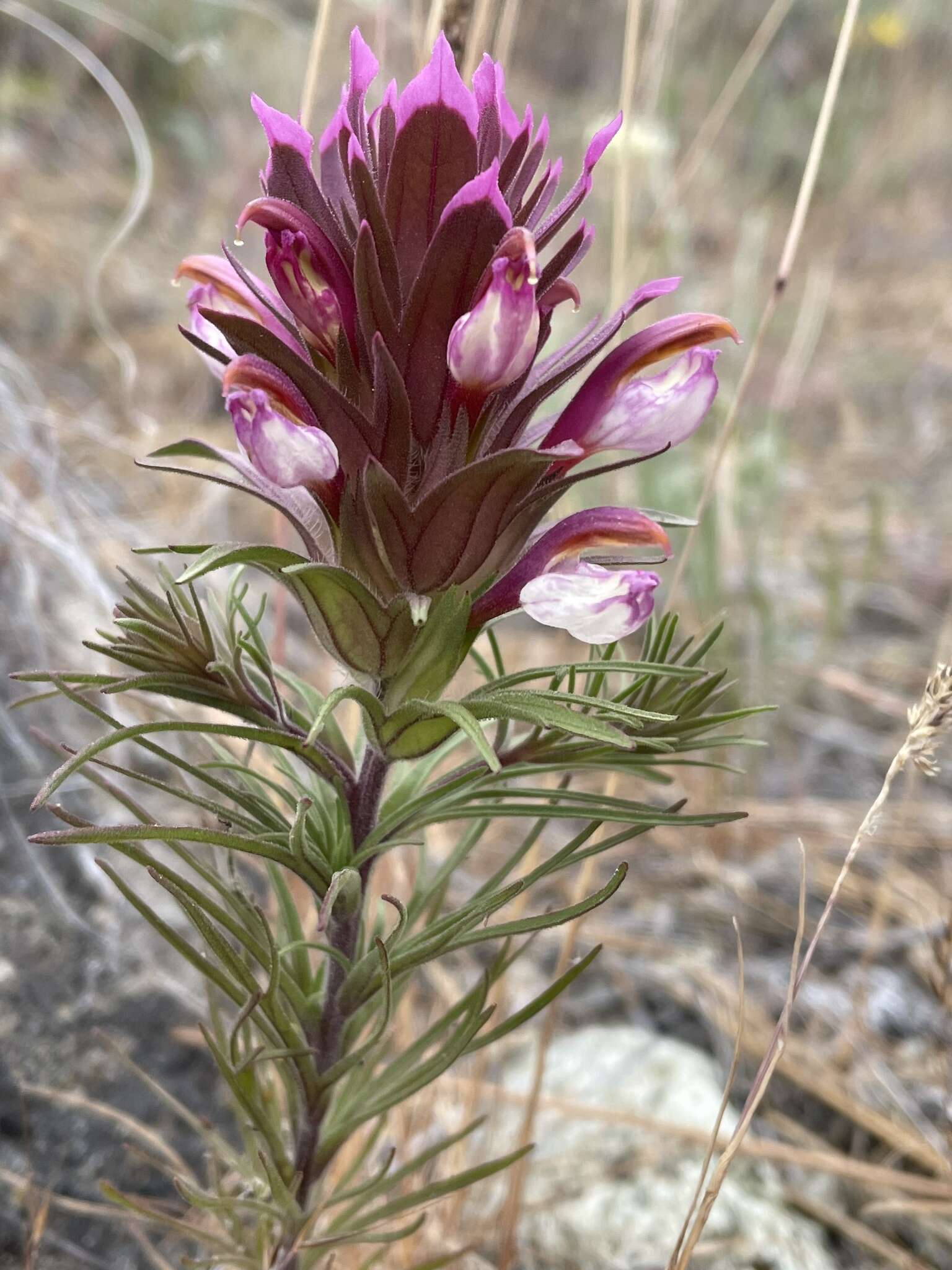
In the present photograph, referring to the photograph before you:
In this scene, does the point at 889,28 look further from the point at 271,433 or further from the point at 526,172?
the point at 271,433

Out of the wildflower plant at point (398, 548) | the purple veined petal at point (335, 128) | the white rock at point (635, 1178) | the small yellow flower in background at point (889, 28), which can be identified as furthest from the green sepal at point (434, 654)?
the small yellow flower in background at point (889, 28)

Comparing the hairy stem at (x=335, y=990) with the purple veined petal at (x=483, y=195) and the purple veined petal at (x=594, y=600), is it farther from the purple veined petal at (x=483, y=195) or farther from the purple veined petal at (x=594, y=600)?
the purple veined petal at (x=483, y=195)

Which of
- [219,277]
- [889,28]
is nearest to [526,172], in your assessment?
[219,277]

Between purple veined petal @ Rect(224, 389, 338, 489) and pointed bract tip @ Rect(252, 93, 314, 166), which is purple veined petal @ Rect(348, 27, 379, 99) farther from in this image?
purple veined petal @ Rect(224, 389, 338, 489)

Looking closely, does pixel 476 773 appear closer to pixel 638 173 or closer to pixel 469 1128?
pixel 469 1128

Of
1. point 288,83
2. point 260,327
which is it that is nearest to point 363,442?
point 260,327

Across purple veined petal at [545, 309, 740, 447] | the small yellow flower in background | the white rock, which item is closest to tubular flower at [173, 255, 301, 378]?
purple veined petal at [545, 309, 740, 447]
